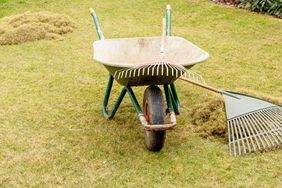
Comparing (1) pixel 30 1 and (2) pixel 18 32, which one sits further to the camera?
(1) pixel 30 1

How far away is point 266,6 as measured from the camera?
7.50 m

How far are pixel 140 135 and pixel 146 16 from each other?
426 centimetres

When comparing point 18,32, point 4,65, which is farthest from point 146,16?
point 4,65

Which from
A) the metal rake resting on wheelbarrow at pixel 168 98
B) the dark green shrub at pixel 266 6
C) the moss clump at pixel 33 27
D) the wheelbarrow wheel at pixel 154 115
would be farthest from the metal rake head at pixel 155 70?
the dark green shrub at pixel 266 6

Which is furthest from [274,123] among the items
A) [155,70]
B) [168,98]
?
[155,70]

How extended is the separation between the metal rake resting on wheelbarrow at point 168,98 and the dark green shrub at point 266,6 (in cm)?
391

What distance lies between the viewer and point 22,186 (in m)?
3.19

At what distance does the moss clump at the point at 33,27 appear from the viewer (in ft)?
21.3

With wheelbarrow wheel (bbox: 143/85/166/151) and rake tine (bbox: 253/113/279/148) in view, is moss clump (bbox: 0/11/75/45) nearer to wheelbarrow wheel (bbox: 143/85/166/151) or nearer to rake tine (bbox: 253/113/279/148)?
wheelbarrow wheel (bbox: 143/85/166/151)

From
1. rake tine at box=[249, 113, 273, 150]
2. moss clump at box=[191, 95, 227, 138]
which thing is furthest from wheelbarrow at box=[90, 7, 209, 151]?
rake tine at box=[249, 113, 273, 150]

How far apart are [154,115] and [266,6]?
15.9 feet

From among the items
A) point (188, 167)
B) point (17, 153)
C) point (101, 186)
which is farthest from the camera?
point (17, 153)

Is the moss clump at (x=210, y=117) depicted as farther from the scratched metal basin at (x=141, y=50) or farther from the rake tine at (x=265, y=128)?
the scratched metal basin at (x=141, y=50)

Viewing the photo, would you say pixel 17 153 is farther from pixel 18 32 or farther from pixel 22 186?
pixel 18 32
